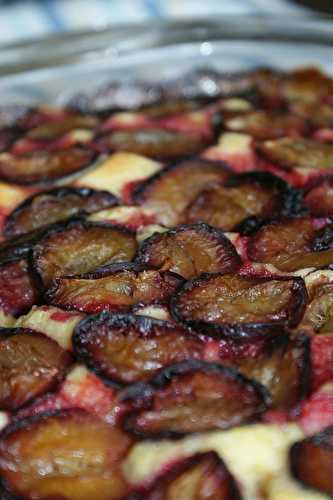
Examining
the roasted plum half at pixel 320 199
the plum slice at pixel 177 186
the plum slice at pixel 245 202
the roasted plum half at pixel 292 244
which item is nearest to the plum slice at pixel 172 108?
the plum slice at pixel 177 186

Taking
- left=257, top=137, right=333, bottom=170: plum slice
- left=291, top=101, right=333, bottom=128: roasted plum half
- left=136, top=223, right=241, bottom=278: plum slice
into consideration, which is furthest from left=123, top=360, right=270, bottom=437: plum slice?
left=291, top=101, right=333, bottom=128: roasted plum half

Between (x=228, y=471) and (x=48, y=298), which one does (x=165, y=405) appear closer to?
(x=228, y=471)

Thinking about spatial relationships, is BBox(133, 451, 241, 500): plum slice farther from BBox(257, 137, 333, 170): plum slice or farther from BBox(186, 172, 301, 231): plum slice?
BBox(257, 137, 333, 170): plum slice

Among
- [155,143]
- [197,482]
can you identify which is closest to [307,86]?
[155,143]

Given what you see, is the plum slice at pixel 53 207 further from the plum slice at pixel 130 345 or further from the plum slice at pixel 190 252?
the plum slice at pixel 130 345

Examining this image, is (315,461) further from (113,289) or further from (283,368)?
(113,289)

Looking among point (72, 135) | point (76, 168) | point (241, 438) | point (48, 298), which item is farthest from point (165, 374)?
point (72, 135)
